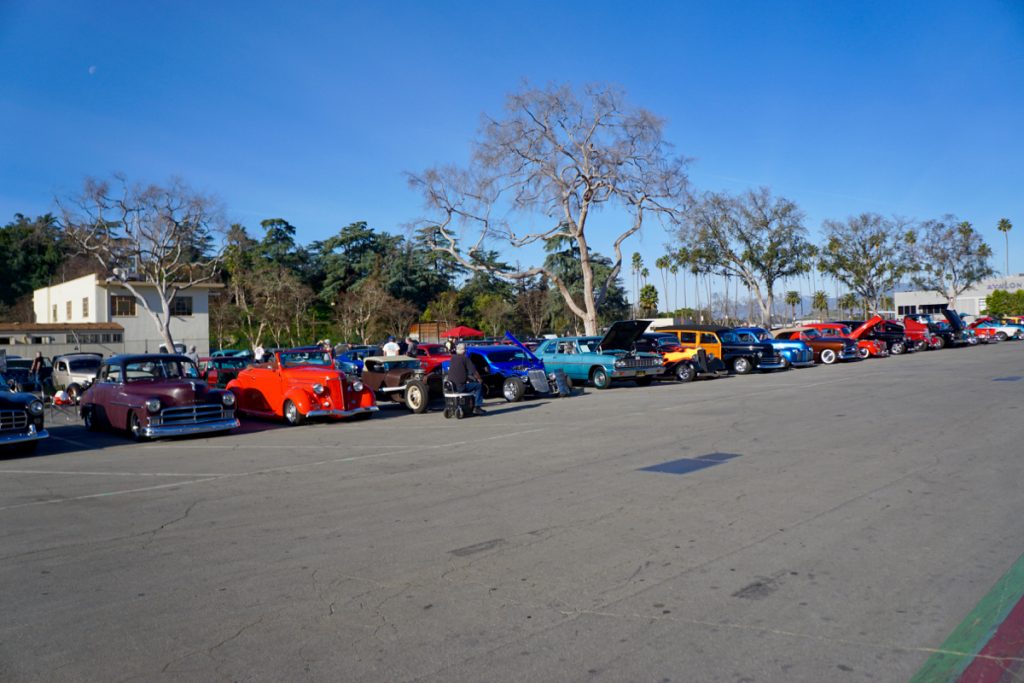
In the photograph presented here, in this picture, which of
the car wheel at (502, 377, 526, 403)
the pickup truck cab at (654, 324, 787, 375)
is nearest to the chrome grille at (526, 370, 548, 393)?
the car wheel at (502, 377, 526, 403)

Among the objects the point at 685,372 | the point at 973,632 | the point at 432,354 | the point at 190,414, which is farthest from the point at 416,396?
the point at 973,632

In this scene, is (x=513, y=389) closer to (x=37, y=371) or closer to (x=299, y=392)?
(x=299, y=392)

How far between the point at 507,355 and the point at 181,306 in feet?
112

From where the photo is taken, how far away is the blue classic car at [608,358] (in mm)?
26000

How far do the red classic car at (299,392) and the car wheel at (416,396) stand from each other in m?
1.25

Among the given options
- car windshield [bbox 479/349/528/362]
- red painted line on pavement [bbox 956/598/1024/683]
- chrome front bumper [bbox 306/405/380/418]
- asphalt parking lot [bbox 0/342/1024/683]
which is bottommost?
red painted line on pavement [bbox 956/598/1024/683]

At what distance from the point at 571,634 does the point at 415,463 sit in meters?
6.86

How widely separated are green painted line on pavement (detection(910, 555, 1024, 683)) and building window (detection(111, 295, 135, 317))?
2020 inches

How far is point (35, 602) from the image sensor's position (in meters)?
5.68

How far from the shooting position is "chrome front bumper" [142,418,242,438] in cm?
1495

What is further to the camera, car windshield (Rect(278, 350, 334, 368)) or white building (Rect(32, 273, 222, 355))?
white building (Rect(32, 273, 222, 355))

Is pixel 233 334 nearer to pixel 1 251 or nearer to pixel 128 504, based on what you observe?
pixel 1 251

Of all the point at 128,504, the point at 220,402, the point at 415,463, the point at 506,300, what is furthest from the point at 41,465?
the point at 506,300

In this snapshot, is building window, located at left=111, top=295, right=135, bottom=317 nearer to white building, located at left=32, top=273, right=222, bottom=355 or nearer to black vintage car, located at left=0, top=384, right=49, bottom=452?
white building, located at left=32, top=273, right=222, bottom=355
